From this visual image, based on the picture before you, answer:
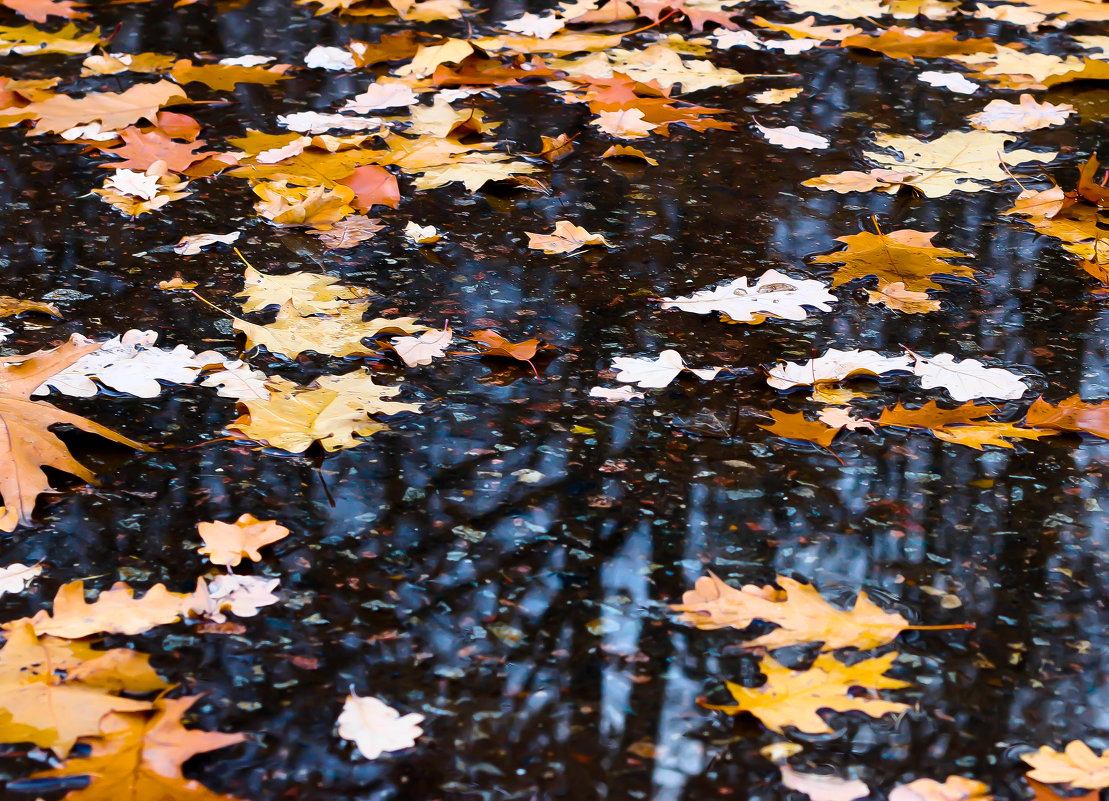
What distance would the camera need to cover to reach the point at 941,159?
2311 millimetres

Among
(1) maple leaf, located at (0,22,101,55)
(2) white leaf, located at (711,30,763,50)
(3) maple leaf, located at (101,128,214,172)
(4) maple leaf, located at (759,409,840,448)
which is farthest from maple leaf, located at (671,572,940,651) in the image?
(1) maple leaf, located at (0,22,101,55)

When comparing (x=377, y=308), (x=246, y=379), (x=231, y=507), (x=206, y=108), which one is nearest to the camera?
(x=231, y=507)

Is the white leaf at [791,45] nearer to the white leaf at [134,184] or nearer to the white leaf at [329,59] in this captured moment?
the white leaf at [329,59]

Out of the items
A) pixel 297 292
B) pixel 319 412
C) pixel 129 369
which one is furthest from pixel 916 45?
pixel 129 369

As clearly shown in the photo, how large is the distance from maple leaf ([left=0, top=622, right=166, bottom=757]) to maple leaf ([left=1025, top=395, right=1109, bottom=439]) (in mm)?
1219

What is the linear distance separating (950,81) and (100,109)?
224 centimetres

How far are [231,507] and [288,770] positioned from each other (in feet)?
1.43

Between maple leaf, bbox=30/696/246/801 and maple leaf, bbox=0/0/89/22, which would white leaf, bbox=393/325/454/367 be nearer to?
maple leaf, bbox=30/696/246/801

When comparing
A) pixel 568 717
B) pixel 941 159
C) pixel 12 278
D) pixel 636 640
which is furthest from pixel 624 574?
pixel 941 159

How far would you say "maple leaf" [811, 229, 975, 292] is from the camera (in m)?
1.86

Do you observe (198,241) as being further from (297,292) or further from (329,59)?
(329,59)

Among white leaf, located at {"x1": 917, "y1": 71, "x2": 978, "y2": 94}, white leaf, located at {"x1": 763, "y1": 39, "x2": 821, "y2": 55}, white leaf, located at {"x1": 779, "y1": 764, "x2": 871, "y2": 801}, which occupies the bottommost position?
white leaf, located at {"x1": 779, "y1": 764, "x2": 871, "y2": 801}

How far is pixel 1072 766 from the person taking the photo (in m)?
0.98

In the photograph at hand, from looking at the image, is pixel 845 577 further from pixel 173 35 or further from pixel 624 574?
pixel 173 35
